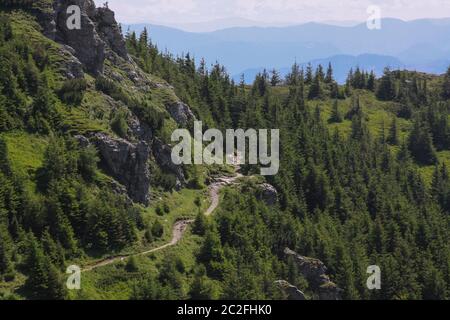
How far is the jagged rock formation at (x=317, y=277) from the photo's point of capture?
371 feet

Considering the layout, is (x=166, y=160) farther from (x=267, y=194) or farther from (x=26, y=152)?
(x=26, y=152)

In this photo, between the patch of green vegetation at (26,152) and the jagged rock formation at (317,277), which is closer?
the patch of green vegetation at (26,152)

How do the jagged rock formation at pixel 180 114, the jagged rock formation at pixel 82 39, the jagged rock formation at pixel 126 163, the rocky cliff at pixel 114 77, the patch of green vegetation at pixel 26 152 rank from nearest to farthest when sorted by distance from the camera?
the patch of green vegetation at pixel 26 152 → the jagged rock formation at pixel 126 163 → the rocky cliff at pixel 114 77 → the jagged rock formation at pixel 82 39 → the jagged rock formation at pixel 180 114

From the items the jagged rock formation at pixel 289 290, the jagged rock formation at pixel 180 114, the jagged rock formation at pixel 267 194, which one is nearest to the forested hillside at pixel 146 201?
the jagged rock formation at pixel 180 114

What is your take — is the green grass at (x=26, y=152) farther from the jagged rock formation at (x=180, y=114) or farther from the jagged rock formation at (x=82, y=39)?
the jagged rock formation at (x=180, y=114)

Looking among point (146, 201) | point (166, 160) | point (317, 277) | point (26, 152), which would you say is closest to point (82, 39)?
point (166, 160)

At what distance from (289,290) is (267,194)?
3502 cm

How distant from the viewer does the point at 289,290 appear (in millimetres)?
102562

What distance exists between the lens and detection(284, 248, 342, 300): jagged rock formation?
11319cm

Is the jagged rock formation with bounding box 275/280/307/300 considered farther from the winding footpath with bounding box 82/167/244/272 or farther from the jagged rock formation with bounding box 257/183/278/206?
the jagged rock formation with bounding box 257/183/278/206

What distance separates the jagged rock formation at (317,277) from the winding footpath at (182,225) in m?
19.8

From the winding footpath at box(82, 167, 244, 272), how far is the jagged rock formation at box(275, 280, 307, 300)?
1960 centimetres
